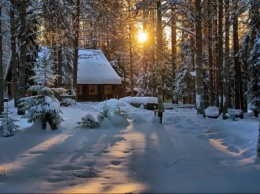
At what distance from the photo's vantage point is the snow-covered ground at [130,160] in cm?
526

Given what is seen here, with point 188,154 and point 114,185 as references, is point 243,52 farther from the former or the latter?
point 114,185

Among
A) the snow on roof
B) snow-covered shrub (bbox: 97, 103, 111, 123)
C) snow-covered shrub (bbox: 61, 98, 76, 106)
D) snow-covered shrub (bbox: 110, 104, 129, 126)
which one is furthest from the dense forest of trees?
snow-covered shrub (bbox: 97, 103, 111, 123)

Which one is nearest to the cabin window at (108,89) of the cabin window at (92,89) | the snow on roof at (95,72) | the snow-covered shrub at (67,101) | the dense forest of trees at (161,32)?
the cabin window at (92,89)

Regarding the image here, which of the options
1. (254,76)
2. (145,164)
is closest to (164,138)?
(145,164)

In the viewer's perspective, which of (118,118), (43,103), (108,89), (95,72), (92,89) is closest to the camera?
(43,103)

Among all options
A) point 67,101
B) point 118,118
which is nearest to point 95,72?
point 67,101

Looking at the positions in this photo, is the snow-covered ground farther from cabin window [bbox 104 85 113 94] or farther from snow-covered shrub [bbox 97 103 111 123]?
cabin window [bbox 104 85 113 94]

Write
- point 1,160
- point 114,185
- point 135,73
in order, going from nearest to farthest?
1. point 114,185
2. point 1,160
3. point 135,73

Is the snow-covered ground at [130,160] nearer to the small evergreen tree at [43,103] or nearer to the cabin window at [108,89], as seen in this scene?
the small evergreen tree at [43,103]

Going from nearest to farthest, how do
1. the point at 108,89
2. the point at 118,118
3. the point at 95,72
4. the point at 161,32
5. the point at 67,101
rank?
the point at 118,118
the point at 161,32
the point at 67,101
the point at 95,72
the point at 108,89

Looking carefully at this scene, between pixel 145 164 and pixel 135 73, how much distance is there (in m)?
43.7

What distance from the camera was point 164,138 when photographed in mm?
10156

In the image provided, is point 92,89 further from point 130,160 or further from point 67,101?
point 130,160

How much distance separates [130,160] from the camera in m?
7.13
